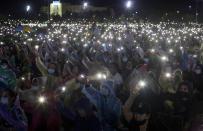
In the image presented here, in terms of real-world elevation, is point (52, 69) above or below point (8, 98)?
above

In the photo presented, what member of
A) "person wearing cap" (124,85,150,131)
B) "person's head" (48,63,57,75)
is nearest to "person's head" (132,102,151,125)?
"person wearing cap" (124,85,150,131)

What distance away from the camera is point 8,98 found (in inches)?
193

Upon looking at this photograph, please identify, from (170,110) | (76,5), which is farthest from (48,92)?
(76,5)

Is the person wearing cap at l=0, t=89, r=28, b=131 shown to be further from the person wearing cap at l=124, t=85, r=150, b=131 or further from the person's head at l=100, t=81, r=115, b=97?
the person wearing cap at l=124, t=85, r=150, b=131

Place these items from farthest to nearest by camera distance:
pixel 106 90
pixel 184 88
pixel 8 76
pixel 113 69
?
pixel 113 69
pixel 8 76
pixel 184 88
pixel 106 90

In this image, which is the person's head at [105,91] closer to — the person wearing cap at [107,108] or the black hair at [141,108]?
the person wearing cap at [107,108]

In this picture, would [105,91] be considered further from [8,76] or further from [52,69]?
[8,76]

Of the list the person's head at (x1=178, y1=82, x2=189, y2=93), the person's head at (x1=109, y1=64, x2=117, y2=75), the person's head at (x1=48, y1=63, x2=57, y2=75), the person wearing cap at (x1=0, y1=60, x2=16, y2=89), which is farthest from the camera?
the person's head at (x1=109, y1=64, x2=117, y2=75)

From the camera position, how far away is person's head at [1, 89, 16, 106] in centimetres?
486

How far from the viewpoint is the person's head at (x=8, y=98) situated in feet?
15.9

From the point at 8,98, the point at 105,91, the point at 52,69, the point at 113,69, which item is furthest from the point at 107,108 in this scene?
the point at 113,69

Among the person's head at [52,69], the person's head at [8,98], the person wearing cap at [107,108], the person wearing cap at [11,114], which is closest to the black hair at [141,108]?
the person wearing cap at [107,108]

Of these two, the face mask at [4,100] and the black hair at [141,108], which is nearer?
the black hair at [141,108]

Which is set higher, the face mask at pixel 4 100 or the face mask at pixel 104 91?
the face mask at pixel 104 91
